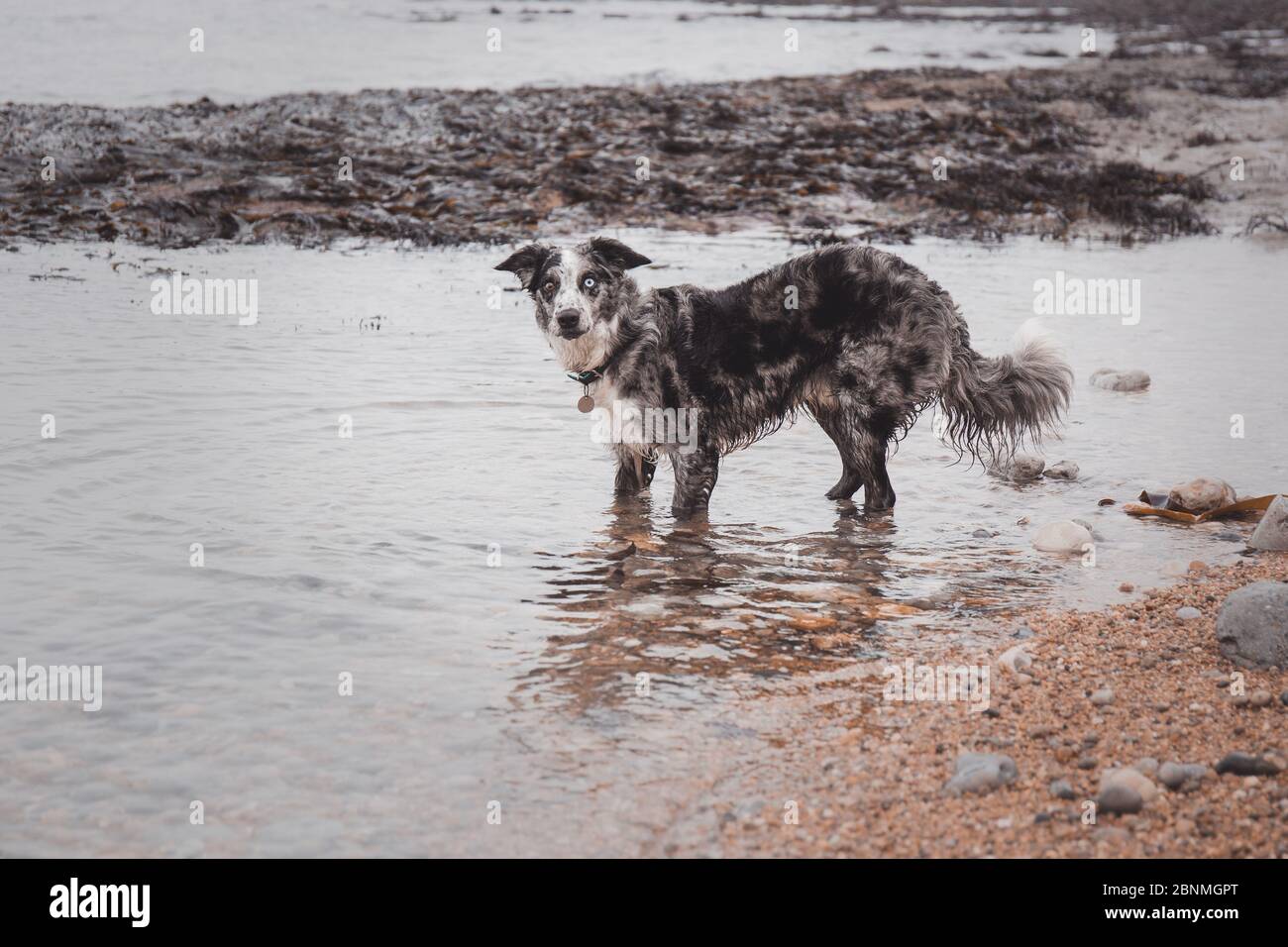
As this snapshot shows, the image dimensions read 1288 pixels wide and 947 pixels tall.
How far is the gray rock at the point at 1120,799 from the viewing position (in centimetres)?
371

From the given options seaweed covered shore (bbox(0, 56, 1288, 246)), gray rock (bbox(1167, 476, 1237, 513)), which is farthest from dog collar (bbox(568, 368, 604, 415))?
seaweed covered shore (bbox(0, 56, 1288, 246))

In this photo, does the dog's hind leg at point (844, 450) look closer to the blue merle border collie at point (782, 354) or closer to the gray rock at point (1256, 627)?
the blue merle border collie at point (782, 354)

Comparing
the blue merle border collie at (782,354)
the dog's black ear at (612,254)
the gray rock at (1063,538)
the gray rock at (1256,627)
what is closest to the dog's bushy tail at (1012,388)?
the blue merle border collie at (782,354)

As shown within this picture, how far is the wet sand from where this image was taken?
364 cm

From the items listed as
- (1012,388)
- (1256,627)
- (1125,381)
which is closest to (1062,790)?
(1256,627)

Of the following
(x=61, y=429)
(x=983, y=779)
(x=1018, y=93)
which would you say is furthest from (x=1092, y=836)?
(x=1018, y=93)

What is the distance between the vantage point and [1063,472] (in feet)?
26.8

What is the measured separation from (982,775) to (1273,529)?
350cm

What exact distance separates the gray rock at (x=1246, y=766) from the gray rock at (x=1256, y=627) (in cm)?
90

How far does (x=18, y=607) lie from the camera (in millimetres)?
5480

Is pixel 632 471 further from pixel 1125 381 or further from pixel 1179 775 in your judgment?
pixel 1125 381

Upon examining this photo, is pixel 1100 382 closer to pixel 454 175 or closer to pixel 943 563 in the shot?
pixel 943 563

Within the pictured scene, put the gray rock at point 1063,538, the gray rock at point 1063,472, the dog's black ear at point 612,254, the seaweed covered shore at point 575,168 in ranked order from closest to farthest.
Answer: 1. the gray rock at point 1063,538
2. the dog's black ear at point 612,254
3. the gray rock at point 1063,472
4. the seaweed covered shore at point 575,168

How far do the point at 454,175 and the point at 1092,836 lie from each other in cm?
1727
